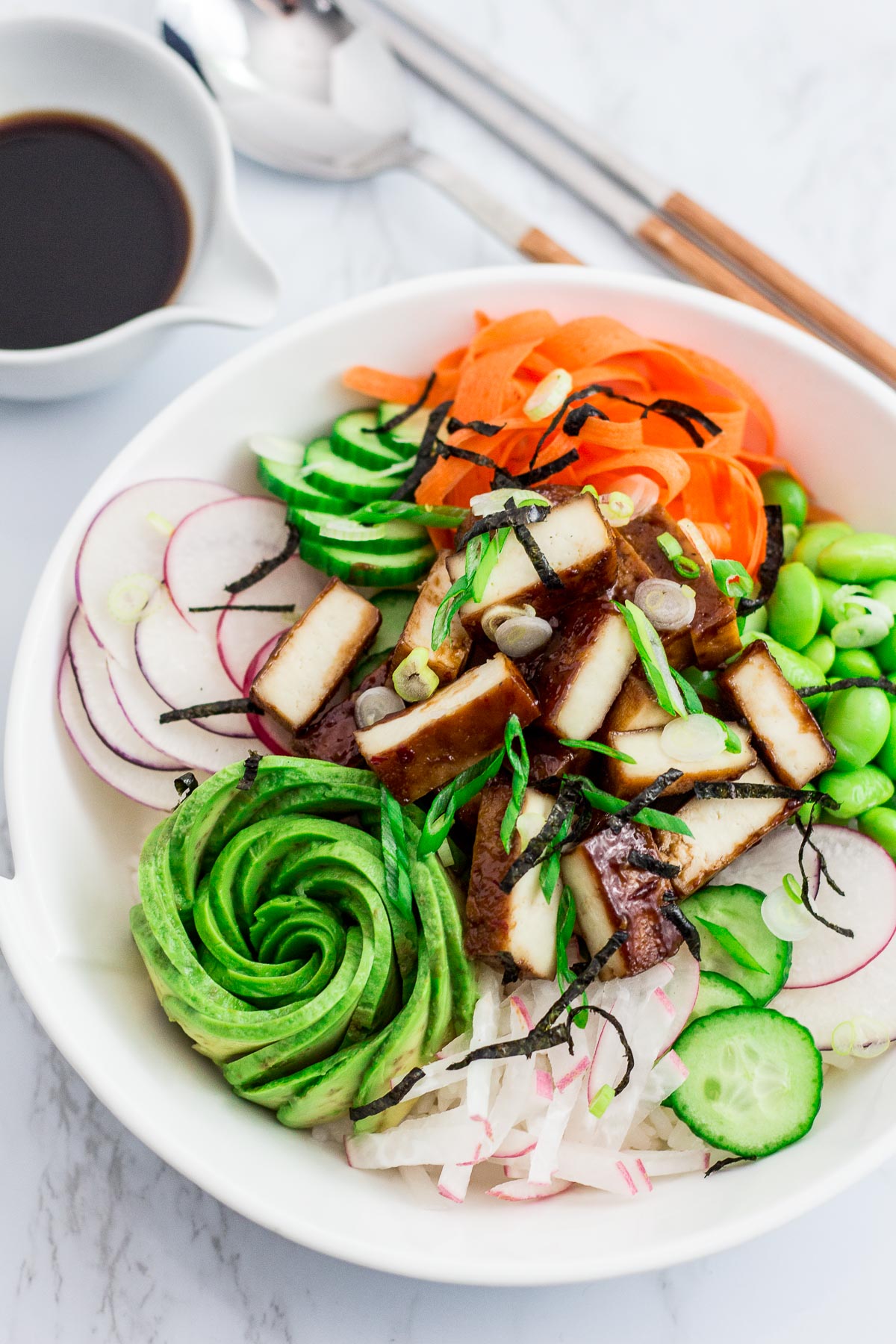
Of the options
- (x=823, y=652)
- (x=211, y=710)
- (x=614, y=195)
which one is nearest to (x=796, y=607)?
(x=823, y=652)

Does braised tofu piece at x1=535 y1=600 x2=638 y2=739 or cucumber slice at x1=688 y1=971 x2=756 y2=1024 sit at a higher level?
braised tofu piece at x1=535 y1=600 x2=638 y2=739

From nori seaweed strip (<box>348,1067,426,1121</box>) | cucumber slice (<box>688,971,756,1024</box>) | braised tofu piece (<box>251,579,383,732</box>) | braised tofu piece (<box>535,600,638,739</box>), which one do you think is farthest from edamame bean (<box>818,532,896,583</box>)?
nori seaweed strip (<box>348,1067,426,1121</box>)

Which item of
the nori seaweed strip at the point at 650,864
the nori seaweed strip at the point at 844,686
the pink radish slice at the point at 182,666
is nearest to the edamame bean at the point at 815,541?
the nori seaweed strip at the point at 844,686

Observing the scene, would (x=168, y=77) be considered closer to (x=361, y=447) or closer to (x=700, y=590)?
(x=361, y=447)

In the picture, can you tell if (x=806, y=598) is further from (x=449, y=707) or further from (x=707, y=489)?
(x=449, y=707)

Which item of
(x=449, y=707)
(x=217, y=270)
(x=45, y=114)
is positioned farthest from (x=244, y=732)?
(x=45, y=114)

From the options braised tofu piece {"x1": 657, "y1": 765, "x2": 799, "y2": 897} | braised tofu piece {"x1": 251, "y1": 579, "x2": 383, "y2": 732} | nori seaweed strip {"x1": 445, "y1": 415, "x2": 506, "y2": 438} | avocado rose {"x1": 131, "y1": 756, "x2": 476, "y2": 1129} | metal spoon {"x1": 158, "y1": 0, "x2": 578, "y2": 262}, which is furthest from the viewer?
metal spoon {"x1": 158, "y1": 0, "x2": 578, "y2": 262}

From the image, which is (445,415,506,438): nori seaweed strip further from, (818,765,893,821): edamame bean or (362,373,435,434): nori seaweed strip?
(818,765,893,821): edamame bean
